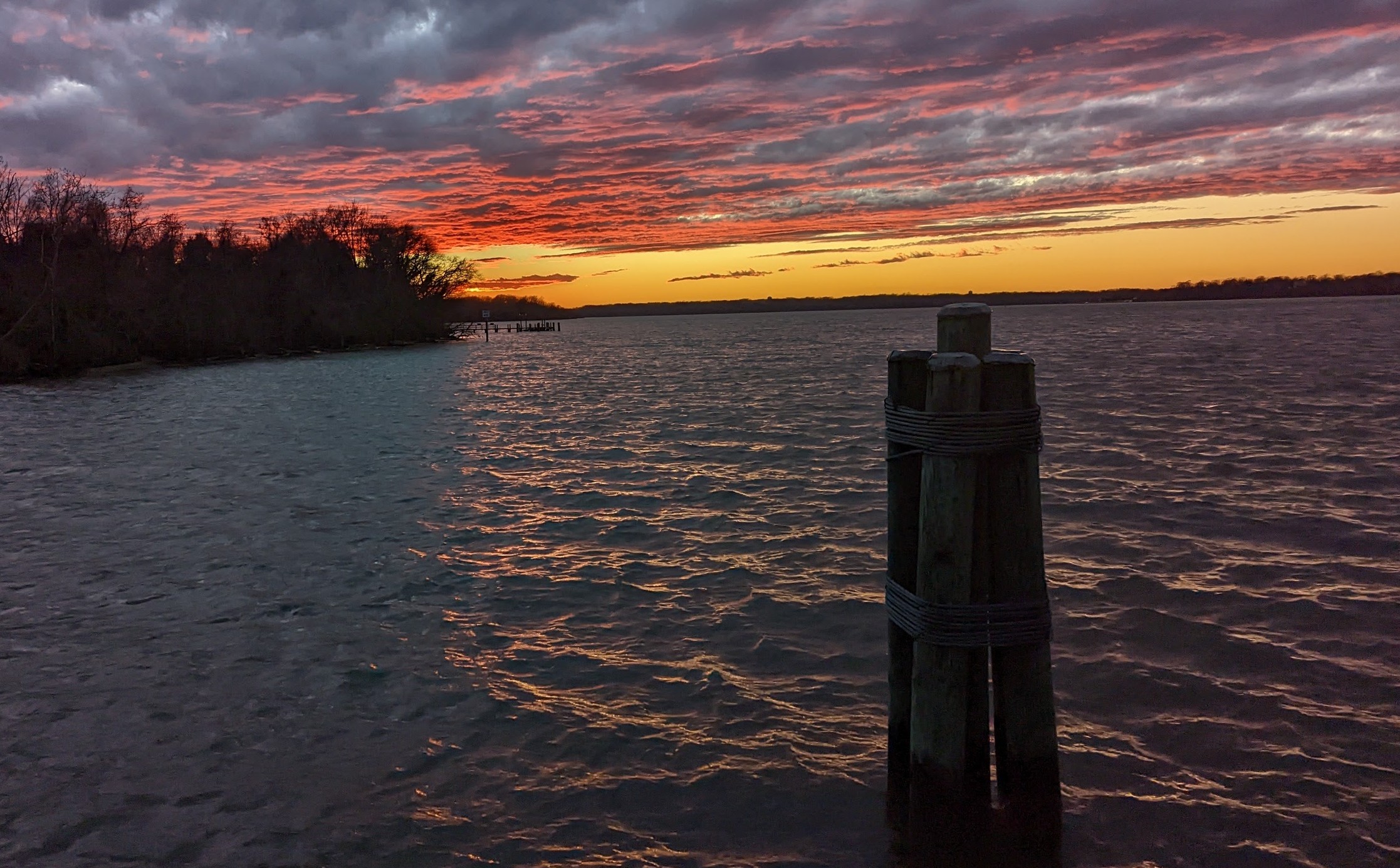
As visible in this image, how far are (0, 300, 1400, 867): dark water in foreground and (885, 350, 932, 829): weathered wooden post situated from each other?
14.7 inches

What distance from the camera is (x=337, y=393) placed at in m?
46.4

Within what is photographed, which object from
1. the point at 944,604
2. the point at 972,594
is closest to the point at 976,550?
the point at 972,594

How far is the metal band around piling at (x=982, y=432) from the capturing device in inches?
198

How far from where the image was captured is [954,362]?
16.5 feet

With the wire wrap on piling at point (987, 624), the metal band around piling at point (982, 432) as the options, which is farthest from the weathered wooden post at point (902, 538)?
the wire wrap on piling at point (987, 624)

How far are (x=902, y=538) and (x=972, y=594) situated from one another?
679mm

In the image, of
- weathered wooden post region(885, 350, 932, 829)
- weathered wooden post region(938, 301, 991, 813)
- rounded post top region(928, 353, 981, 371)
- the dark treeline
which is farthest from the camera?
the dark treeline

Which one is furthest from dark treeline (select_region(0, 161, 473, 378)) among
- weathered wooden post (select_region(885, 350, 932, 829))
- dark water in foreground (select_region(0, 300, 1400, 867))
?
weathered wooden post (select_region(885, 350, 932, 829))

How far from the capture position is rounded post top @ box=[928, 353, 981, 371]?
5000 mm

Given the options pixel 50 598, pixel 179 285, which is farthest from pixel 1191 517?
pixel 179 285

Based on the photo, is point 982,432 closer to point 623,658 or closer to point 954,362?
point 954,362

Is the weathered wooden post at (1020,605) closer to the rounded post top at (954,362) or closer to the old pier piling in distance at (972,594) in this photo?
the old pier piling in distance at (972,594)

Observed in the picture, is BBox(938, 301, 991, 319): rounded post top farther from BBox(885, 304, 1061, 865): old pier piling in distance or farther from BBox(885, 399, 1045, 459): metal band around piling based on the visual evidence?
BBox(885, 399, 1045, 459): metal band around piling

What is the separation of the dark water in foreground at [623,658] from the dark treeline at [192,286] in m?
50.2
